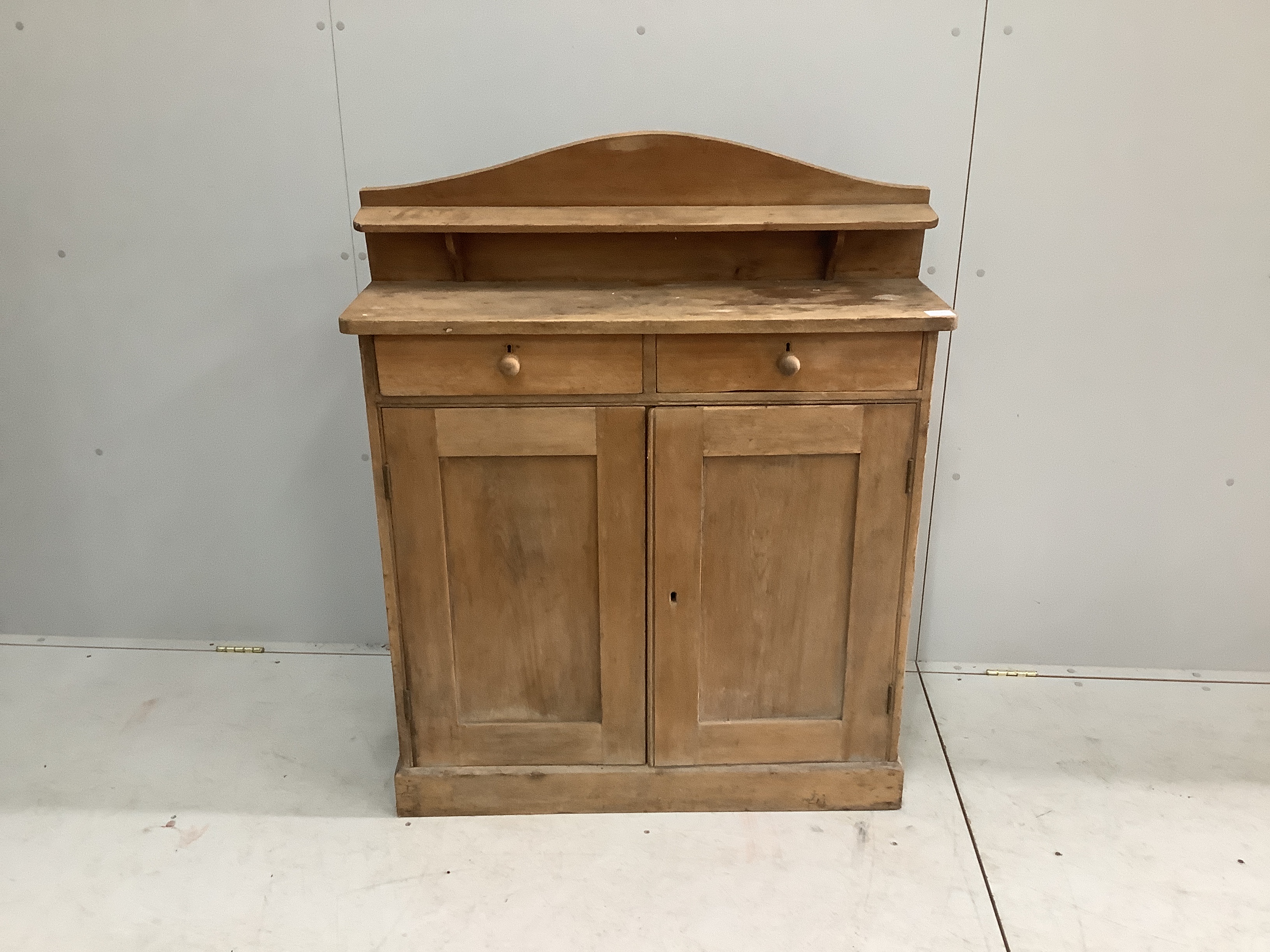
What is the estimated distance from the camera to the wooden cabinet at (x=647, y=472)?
70.1 inches

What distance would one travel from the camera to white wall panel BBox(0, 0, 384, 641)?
2156mm

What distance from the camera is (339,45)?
2119mm

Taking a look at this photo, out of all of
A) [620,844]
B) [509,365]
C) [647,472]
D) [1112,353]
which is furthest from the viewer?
→ [1112,353]

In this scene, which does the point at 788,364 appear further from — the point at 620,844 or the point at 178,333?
the point at 178,333

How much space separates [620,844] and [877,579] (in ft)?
2.41

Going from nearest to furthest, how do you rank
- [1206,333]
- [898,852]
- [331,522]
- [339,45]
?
[898,852] → [339,45] → [1206,333] → [331,522]

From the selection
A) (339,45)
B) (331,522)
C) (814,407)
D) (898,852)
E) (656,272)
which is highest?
(339,45)

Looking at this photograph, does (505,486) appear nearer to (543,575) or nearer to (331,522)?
(543,575)

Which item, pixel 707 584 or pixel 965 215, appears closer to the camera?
pixel 707 584

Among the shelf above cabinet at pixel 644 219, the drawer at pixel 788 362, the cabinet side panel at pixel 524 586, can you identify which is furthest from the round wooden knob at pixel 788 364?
the cabinet side panel at pixel 524 586

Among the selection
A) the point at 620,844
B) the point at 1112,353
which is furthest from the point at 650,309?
the point at 1112,353

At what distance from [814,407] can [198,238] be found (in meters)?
1.48

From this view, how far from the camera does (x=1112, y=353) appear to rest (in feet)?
7.53

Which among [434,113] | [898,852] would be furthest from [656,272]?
[898,852]
